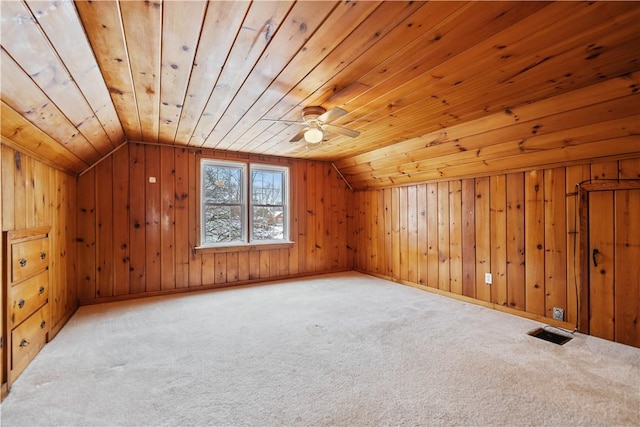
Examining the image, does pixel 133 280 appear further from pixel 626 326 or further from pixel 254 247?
pixel 626 326

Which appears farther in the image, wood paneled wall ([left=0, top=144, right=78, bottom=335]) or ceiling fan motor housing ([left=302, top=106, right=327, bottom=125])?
ceiling fan motor housing ([left=302, top=106, right=327, bottom=125])

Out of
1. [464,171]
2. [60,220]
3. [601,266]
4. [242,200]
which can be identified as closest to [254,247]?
[242,200]

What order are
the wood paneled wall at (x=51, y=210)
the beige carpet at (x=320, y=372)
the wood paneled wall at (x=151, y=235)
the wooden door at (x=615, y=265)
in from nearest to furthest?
1. the beige carpet at (x=320, y=372)
2. the wood paneled wall at (x=51, y=210)
3. the wooden door at (x=615, y=265)
4. the wood paneled wall at (x=151, y=235)

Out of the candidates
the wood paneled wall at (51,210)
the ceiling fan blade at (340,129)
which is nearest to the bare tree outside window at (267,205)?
the wood paneled wall at (51,210)

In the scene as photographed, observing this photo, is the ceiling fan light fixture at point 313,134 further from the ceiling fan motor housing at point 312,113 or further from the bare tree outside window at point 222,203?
the bare tree outside window at point 222,203

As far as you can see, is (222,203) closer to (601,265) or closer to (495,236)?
(495,236)

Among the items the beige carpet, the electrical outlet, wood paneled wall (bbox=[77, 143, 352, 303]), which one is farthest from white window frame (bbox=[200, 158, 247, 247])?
the electrical outlet

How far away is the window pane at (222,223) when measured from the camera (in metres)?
4.55

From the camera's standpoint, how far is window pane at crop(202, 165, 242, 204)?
454 cm

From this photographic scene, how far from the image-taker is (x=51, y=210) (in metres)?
2.83

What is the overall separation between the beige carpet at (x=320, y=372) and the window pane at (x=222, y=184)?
184 cm

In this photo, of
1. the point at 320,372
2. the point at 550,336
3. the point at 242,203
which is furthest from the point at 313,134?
the point at 550,336

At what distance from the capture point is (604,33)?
1548 mm

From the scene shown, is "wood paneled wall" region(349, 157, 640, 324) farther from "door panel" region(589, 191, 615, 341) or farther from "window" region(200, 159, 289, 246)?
"window" region(200, 159, 289, 246)
